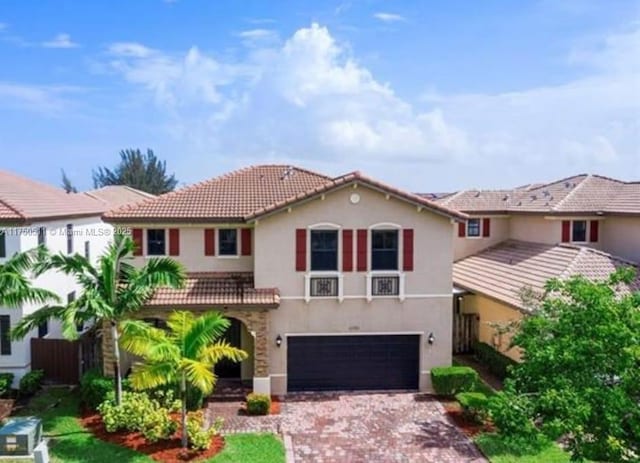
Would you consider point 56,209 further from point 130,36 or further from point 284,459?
point 284,459

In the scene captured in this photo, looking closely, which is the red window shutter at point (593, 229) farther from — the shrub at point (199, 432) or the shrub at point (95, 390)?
the shrub at point (95, 390)

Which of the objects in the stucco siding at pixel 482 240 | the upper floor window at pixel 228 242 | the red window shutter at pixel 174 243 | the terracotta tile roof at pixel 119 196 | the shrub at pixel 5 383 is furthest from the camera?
the terracotta tile roof at pixel 119 196

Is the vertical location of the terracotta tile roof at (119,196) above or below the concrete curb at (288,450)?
above

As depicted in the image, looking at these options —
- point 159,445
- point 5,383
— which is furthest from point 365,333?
point 5,383

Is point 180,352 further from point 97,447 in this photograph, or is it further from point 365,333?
point 365,333

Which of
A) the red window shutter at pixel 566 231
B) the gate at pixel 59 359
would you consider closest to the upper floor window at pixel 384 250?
the red window shutter at pixel 566 231

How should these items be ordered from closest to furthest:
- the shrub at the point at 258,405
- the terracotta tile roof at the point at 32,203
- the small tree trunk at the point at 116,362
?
the small tree trunk at the point at 116,362, the shrub at the point at 258,405, the terracotta tile roof at the point at 32,203
